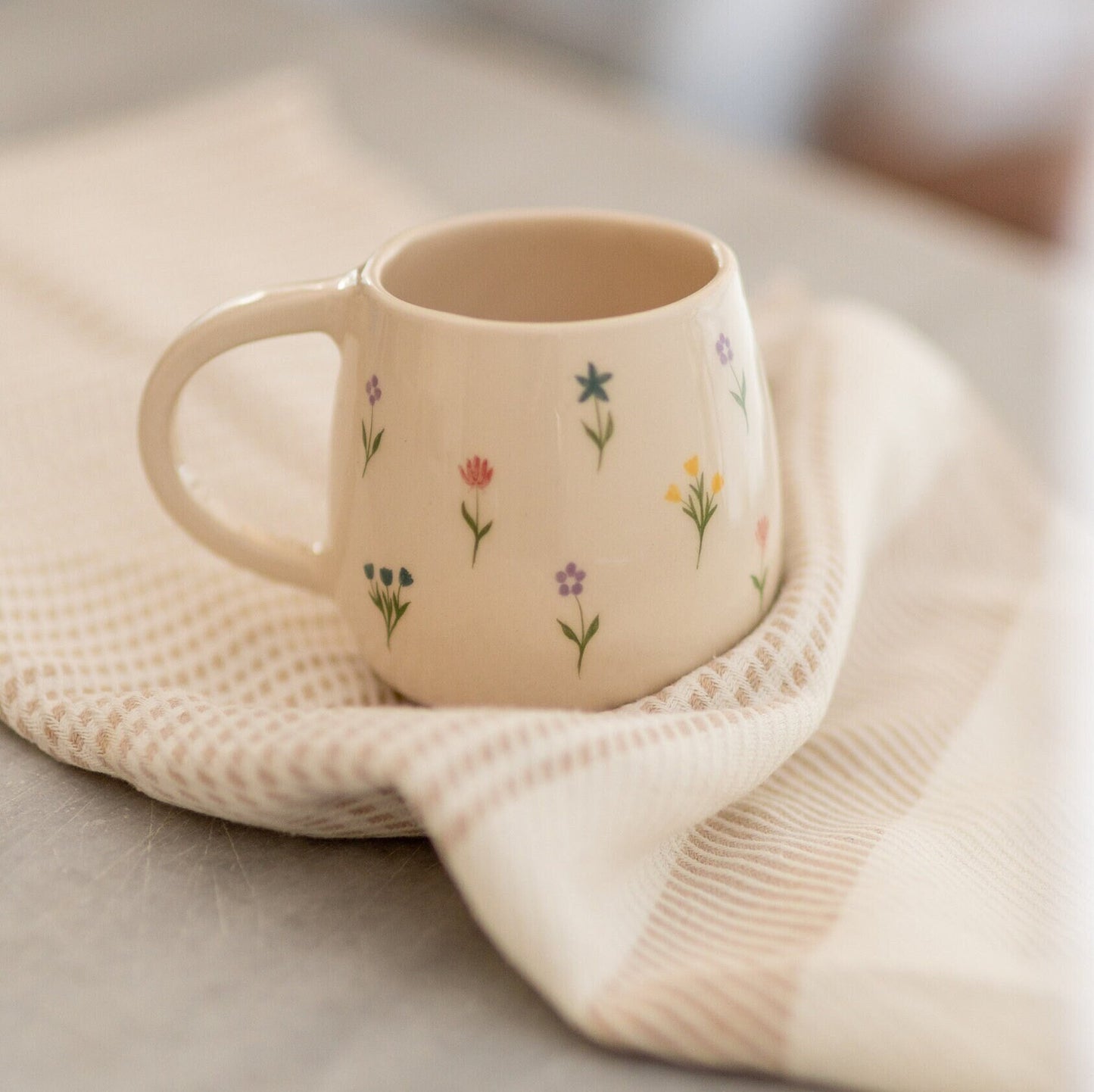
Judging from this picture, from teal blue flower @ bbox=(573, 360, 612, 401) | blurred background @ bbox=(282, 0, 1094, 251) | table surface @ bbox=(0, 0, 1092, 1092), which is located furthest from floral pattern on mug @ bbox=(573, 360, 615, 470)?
blurred background @ bbox=(282, 0, 1094, 251)

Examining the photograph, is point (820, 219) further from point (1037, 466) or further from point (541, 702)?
point (541, 702)

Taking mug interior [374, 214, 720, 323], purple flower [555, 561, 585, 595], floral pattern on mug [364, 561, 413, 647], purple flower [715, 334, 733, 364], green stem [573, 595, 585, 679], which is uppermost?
purple flower [715, 334, 733, 364]

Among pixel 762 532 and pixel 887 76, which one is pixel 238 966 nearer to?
pixel 762 532

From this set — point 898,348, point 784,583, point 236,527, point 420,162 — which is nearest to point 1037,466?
point 898,348

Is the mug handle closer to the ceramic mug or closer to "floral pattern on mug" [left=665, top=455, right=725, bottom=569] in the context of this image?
the ceramic mug

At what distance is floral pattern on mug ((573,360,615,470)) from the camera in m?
0.31

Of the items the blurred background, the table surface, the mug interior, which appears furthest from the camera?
the blurred background

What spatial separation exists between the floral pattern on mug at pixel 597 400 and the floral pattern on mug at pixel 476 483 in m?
0.03

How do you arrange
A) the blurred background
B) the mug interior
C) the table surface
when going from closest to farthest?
the table surface, the mug interior, the blurred background

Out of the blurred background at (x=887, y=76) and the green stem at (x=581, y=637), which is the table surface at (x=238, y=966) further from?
the blurred background at (x=887, y=76)

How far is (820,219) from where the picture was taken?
32.0 inches

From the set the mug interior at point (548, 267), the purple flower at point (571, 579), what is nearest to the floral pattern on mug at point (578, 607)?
the purple flower at point (571, 579)

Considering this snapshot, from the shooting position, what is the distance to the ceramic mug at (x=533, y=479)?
12.2 inches

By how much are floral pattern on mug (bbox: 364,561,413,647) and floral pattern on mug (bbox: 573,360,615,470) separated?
0.07 metres
